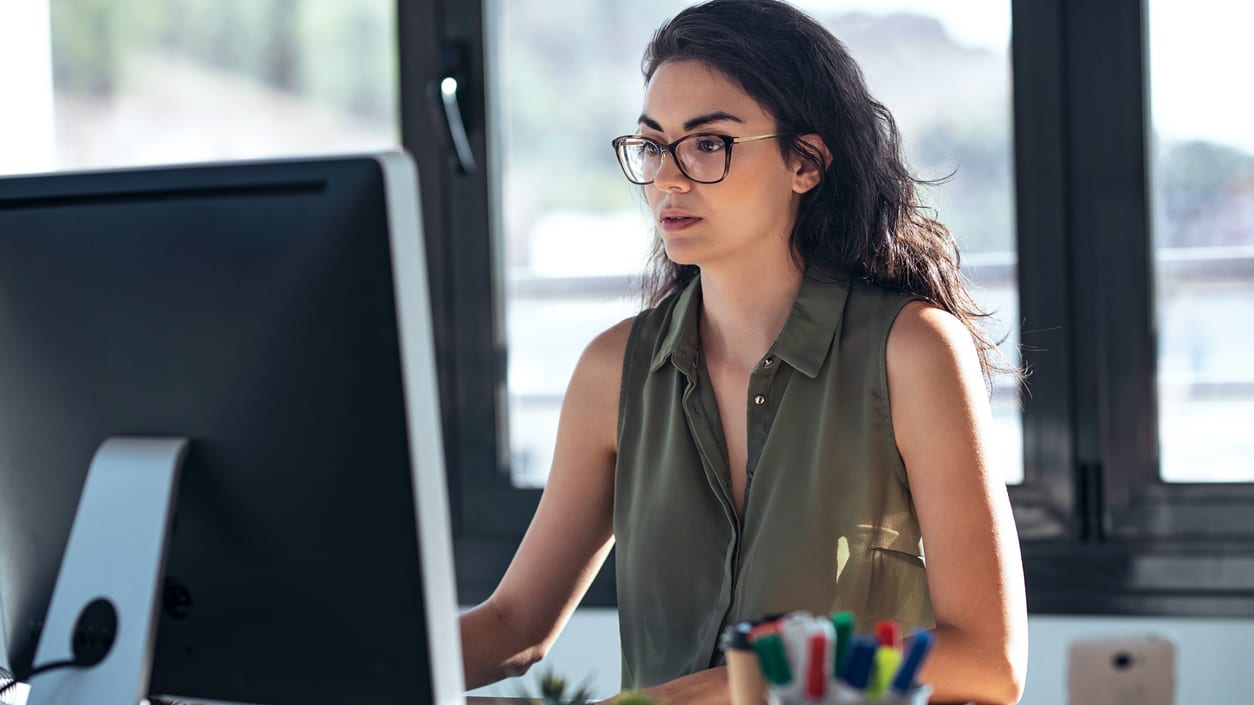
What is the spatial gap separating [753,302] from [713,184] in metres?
0.16

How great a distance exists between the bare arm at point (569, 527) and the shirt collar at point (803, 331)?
0.09 m

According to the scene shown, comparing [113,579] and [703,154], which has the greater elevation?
[703,154]

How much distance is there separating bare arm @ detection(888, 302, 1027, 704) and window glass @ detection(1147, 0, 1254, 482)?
90cm

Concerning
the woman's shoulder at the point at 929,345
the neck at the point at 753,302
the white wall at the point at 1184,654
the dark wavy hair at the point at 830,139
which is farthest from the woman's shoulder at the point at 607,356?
the white wall at the point at 1184,654

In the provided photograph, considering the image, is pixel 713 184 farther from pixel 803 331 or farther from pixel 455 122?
pixel 455 122

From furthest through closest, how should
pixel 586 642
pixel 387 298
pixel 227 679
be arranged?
1. pixel 586 642
2. pixel 227 679
3. pixel 387 298

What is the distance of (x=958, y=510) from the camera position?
1269mm

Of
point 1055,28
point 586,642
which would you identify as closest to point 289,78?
point 586,642

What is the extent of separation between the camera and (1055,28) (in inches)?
82.0

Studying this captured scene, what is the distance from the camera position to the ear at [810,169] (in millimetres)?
1502

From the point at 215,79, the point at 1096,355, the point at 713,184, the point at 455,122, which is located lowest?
the point at 1096,355

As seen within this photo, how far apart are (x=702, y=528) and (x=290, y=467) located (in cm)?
69

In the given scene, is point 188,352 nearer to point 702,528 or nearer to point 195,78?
point 702,528

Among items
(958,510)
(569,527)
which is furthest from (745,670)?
(569,527)
